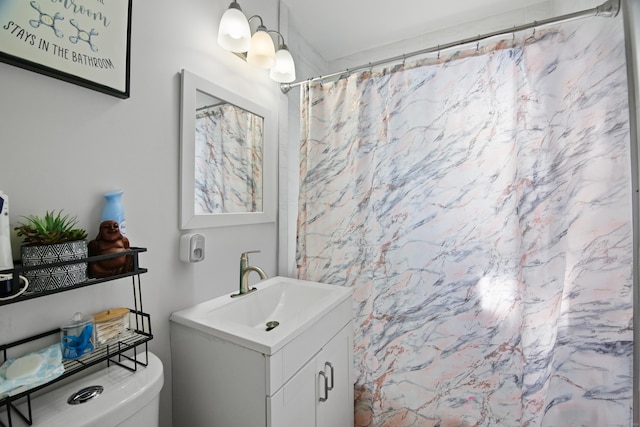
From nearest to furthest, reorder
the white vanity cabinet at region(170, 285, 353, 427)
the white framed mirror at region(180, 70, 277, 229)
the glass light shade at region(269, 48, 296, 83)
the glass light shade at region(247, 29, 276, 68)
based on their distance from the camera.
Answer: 1. the white vanity cabinet at region(170, 285, 353, 427)
2. the white framed mirror at region(180, 70, 277, 229)
3. the glass light shade at region(247, 29, 276, 68)
4. the glass light shade at region(269, 48, 296, 83)

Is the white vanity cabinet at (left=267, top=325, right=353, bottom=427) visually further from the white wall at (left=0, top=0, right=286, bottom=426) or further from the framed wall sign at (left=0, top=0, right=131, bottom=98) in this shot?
the framed wall sign at (left=0, top=0, right=131, bottom=98)

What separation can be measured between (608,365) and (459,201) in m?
0.89

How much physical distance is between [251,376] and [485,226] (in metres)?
1.24

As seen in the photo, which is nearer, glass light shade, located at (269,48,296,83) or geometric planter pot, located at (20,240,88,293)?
geometric planter pot, located at (20,240,88,293)

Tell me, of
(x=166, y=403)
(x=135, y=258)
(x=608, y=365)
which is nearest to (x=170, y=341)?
(x=166, y=403)

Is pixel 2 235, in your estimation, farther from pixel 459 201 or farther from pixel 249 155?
pixel 459 201

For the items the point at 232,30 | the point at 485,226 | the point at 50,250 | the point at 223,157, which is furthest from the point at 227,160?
the point at 485,226

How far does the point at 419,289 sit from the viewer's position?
1488 mm

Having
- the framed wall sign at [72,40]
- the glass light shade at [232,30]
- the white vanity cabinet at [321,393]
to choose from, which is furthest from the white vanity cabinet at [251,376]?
the glass light shade at [232,30]

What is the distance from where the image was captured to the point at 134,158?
937 millimetres

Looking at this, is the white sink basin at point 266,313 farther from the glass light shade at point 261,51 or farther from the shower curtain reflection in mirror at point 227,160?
the glass light shade at point 261,51

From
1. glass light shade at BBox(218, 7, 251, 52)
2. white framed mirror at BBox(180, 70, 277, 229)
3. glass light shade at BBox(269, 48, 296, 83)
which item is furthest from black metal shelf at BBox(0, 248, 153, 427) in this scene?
glass light shade at BBox(269, 48, 296, 83)

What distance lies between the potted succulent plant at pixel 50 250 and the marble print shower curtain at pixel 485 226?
46.3 inches

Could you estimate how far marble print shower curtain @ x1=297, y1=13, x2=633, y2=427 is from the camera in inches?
44.4
